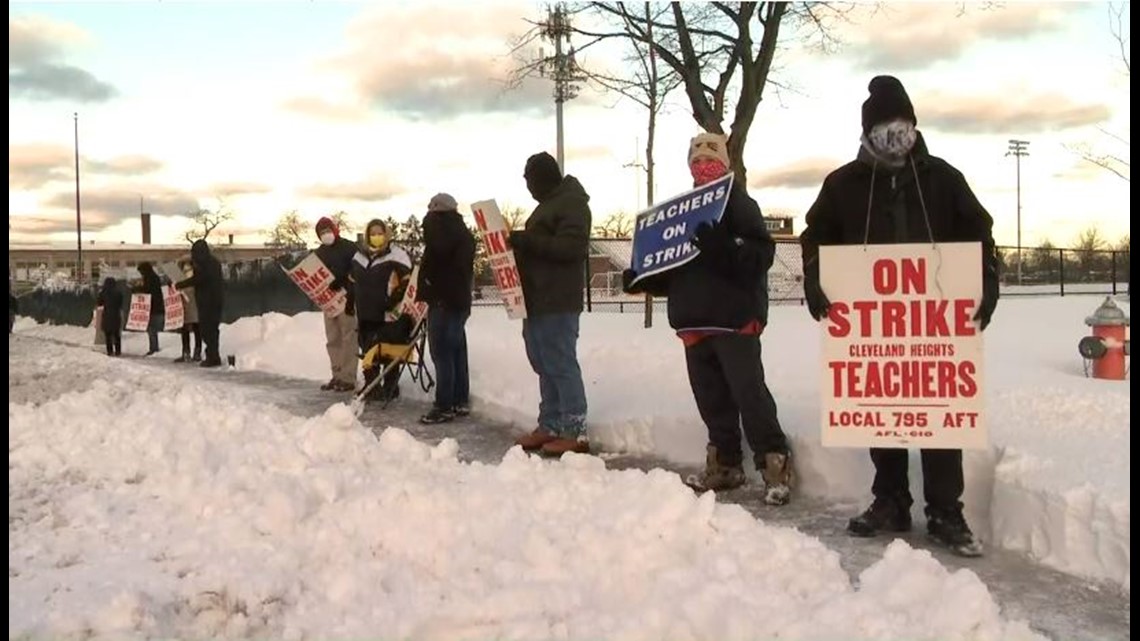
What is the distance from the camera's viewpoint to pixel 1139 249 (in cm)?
497

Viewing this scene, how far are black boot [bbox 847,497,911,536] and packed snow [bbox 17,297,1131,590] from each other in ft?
1.12

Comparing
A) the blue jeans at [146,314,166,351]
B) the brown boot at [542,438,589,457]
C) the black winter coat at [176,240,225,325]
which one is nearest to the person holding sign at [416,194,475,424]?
the brown boot at [542,438,589,457]

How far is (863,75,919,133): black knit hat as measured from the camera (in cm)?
443

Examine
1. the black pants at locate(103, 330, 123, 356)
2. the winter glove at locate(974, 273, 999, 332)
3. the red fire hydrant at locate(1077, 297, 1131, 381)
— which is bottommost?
the black pants at locate(103, 330, 123, 356)

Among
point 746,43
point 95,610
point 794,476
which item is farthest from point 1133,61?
point 746,43

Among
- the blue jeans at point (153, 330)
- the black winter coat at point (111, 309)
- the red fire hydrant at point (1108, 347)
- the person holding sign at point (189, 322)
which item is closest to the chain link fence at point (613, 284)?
the person holding sign at point (189, 322)

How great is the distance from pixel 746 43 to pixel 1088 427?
540 inches

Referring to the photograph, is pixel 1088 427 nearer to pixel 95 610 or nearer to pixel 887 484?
pixel 887 484

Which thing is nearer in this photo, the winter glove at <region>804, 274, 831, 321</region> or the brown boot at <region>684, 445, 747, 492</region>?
the winter glove at <region>804, 274, 831, 321</region>

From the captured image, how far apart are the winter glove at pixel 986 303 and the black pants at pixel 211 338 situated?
12449mm

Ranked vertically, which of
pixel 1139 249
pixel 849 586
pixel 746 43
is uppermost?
pixel 746 43

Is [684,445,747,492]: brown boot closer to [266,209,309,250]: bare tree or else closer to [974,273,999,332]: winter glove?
[974,273,999,332]: winter glove

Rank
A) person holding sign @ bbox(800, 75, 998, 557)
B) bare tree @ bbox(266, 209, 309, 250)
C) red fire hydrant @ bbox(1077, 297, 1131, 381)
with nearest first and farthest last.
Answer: person holding sign @ bbox(800, 75, 998, 557)
red fire hydrant @ bbox(1077, 297, 1131, 381)
bare tree @ bbox(266, 209, 309, 250)

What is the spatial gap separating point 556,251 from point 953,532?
3158 millimetres
